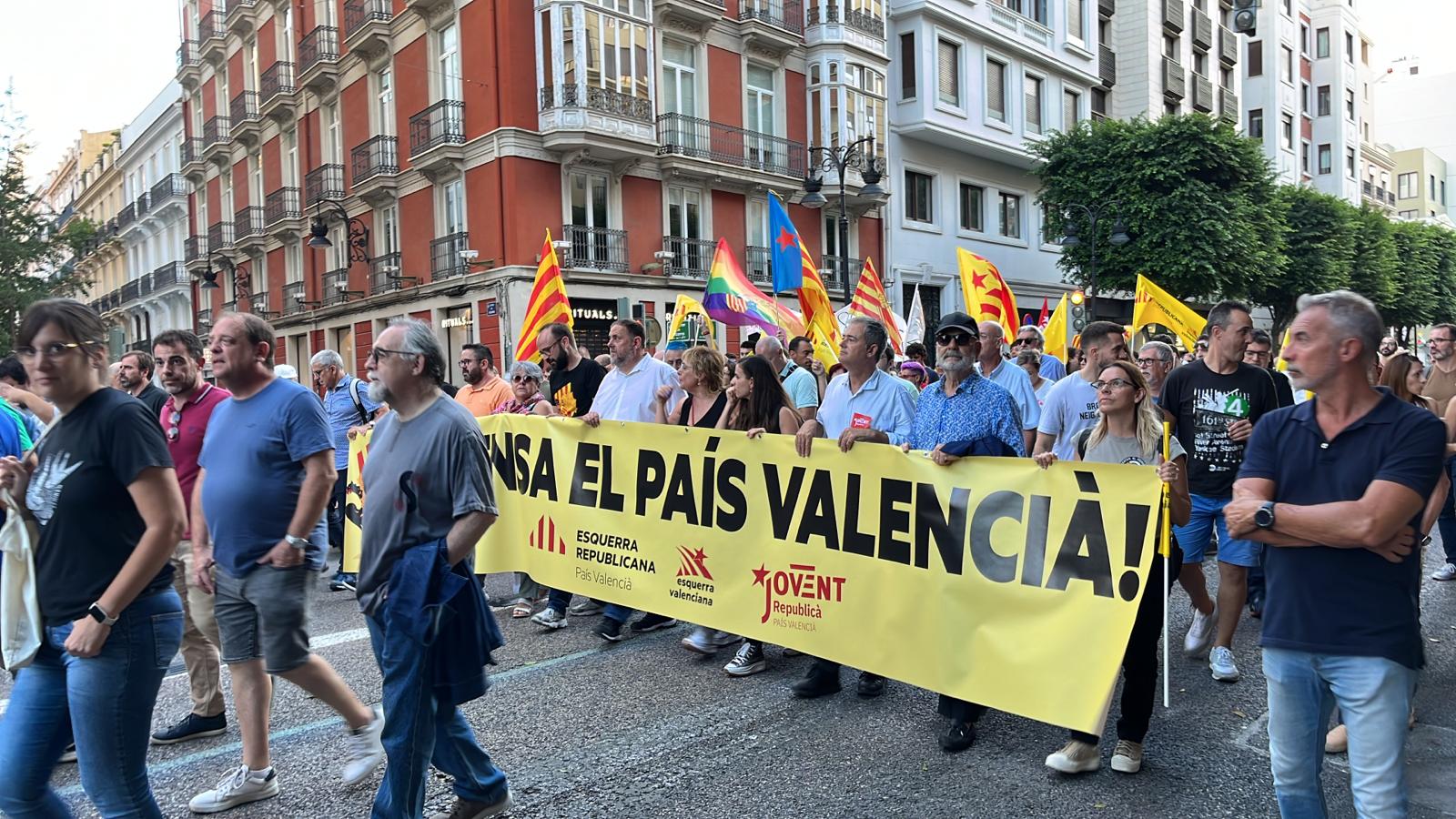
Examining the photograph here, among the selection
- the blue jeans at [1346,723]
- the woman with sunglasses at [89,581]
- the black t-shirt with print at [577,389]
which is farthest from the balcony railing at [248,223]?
the blue jeans at [1346,723]

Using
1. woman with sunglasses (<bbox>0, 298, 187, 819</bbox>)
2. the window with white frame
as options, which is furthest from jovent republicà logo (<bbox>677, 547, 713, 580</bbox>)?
the window with white frame

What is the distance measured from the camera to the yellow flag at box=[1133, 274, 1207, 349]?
1291cm

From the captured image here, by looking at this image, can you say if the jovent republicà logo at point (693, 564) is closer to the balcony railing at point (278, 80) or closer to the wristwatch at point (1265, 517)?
the wristwatch at point (1265, 517)

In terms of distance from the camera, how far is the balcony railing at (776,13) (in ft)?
85.8

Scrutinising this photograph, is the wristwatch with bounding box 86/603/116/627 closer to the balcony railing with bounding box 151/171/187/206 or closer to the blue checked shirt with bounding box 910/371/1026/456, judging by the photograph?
the blue checked shirt with bounding box 910/371/1026/456

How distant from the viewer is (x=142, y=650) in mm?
2770

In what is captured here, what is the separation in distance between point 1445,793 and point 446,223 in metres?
24.0

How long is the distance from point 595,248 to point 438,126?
511 cm

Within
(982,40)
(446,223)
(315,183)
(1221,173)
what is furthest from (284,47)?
(1221,173)

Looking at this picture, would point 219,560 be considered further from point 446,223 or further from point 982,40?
point 982,40

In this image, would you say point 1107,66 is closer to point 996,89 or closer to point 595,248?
point 996,89

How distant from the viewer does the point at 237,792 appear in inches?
147

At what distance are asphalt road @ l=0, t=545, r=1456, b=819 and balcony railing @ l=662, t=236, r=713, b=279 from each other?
20.2 metres

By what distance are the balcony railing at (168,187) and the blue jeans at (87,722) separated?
149ft
